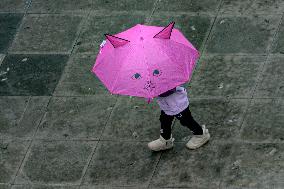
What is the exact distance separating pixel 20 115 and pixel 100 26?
211cm

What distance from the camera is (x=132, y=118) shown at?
28.5 ft

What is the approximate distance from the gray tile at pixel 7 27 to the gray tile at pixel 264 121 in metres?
4.11

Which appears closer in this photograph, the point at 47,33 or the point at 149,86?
the point at 149,86

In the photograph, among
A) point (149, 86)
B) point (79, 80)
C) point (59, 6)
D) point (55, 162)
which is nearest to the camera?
point (149, 86)

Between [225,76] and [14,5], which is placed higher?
[225,76]

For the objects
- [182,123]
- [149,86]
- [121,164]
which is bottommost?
[121,164]

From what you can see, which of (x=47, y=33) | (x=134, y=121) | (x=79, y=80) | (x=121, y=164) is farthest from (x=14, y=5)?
(x=121, y=164)

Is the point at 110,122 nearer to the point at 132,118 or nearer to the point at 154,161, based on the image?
the point at 132,118

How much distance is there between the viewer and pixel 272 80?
8.74 m

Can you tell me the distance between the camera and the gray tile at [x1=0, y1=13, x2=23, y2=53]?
10.4m

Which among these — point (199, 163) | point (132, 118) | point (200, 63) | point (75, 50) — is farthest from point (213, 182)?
point (75, 50)

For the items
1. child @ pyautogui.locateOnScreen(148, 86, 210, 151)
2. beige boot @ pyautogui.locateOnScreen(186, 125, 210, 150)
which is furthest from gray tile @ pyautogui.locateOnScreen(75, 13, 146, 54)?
beige boot @ pyautogui.locateOnScreen(186, 125, 210, 150)

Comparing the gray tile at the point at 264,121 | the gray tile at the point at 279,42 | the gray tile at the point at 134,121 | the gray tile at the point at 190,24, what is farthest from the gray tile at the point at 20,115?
the gray tile at the point at 279,42

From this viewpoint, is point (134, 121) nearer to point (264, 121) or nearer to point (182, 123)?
point (182, 123)
